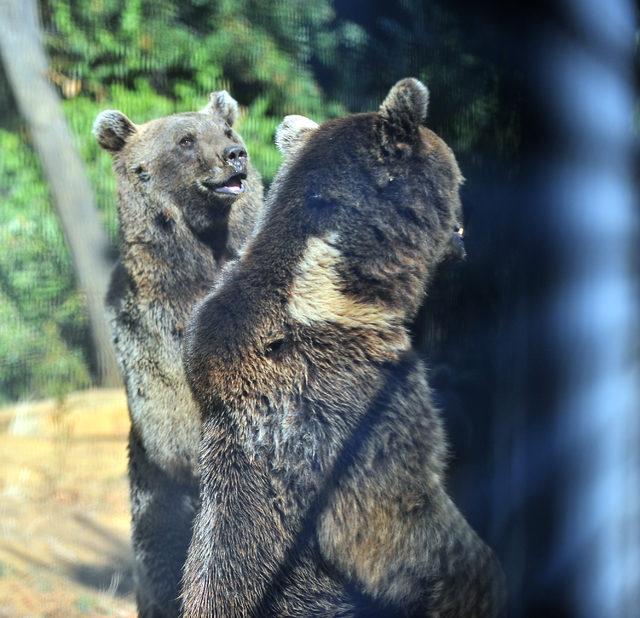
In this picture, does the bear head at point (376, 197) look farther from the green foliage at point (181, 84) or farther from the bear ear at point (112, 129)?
the bear ear at point (112, 129)

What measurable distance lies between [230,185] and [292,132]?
77cm

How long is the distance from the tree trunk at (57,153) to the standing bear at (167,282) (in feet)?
7.07

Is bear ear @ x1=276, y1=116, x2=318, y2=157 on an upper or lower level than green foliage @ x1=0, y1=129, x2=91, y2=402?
upper

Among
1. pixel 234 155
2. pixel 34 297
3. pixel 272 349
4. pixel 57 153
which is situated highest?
pixel 272 349

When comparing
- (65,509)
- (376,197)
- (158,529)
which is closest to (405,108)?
(376,197)

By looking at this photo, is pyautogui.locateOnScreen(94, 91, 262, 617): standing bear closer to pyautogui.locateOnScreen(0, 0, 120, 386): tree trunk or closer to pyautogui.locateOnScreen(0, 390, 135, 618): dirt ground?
pyautogui.locateOnScreen(0, 390, 135, 618): dirt ground

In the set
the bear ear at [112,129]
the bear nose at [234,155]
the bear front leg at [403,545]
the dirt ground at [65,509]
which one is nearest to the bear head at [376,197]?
the bear front leg at [403,545]

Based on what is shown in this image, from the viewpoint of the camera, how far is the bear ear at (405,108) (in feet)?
8.97

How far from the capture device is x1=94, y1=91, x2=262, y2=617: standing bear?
3766mm

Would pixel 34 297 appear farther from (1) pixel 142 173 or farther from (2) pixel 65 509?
(1) pixel 142 173

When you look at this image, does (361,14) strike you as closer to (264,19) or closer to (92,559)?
(264,19)

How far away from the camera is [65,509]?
602cm

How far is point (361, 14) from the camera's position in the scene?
353 centimetres

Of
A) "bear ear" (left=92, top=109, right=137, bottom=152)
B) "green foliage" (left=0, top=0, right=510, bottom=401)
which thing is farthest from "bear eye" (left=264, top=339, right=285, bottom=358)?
"bear ear" (left=92, top=109, right=137, bottom=152)
